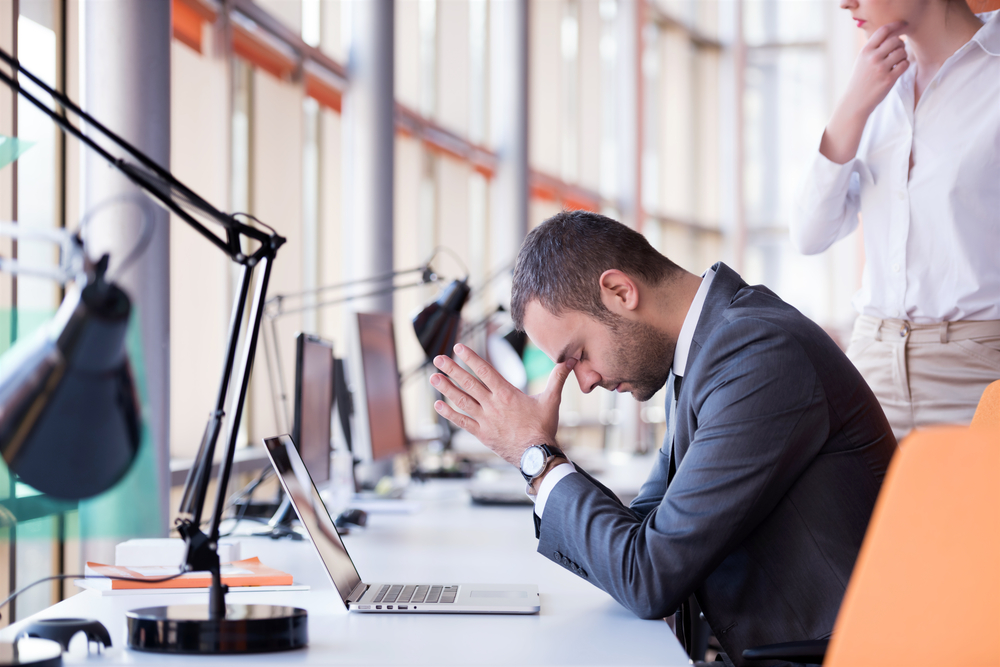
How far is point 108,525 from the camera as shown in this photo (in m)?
2.08

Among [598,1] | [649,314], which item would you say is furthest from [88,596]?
[598,1]

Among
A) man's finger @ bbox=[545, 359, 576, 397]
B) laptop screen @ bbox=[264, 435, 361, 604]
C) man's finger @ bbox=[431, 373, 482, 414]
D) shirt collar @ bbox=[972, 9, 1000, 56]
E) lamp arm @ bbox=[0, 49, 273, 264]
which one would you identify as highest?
shirt collar @ bbox=[972, 9, 1000, 56]

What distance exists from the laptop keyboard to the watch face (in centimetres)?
22

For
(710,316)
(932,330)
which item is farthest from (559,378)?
(932,330)

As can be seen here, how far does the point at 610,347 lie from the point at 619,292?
9 centimetres

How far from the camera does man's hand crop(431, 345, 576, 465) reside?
1393 mm

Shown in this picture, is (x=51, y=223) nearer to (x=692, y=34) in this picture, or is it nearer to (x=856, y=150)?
(x=856, y=150)

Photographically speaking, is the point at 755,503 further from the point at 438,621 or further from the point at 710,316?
the point at 438,621

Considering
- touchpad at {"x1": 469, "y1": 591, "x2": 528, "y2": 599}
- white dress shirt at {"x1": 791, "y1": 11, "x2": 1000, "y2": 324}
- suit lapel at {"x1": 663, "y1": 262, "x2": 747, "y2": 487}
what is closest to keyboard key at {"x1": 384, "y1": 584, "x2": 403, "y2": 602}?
touchpad at {"x1": 469, "y1": 591, "x2": 528, "y2": 599}

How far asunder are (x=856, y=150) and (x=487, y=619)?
1.28m

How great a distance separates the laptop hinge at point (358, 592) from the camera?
1.33 metres

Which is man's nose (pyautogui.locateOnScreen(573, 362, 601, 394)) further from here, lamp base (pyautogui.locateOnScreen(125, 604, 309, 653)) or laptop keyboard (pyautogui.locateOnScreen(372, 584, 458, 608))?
lamp base (pyautogui.locateOnScreen(125, 604, 309, 653))

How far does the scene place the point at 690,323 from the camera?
1367 millimetres

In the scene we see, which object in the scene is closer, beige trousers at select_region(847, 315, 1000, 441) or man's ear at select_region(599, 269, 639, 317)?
man's ear at select_region(599, 269, 639, 317)
